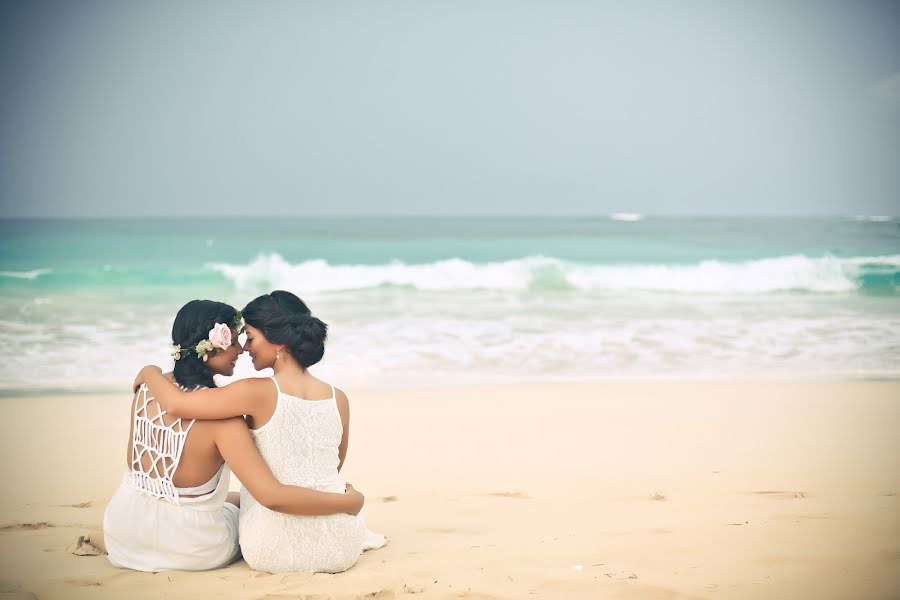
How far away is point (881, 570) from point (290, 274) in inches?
668

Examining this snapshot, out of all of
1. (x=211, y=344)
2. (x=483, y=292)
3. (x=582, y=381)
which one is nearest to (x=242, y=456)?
(x=211, y=344)

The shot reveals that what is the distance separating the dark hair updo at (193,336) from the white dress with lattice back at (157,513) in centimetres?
16

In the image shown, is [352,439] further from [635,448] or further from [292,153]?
[292,153]

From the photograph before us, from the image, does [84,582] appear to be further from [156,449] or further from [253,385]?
[253,385]

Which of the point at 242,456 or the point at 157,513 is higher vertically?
the point at 242,456

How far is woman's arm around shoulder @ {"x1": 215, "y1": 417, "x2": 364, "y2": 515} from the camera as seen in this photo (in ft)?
9.93

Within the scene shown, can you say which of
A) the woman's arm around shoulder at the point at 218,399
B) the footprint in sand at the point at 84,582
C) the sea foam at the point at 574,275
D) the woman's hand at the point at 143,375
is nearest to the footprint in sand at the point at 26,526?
the footprint in sand at the point at 84,582

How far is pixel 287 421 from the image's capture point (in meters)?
3.08

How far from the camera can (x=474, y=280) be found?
1878 cm

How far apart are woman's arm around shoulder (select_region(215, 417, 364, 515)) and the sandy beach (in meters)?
0.29

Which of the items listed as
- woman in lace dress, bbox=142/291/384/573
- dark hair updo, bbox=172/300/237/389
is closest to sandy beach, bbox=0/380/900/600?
woman in lace dress, bbox=142/291/384/573

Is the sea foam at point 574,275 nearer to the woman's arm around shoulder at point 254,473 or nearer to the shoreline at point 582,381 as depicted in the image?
the shoreline at point 582,381

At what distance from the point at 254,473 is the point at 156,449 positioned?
408mm

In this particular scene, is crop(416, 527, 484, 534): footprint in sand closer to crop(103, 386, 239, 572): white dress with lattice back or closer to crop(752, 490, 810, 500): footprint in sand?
crop(103, 386, 239, 572): white dress with lattice back
